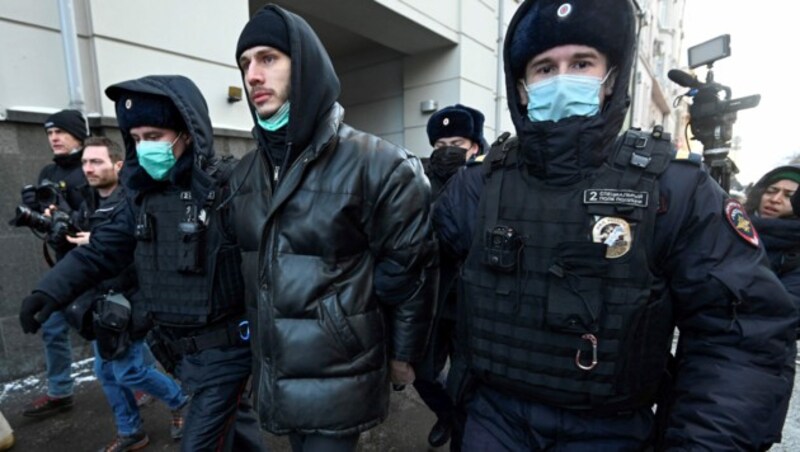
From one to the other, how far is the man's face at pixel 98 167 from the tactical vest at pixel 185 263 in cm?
94

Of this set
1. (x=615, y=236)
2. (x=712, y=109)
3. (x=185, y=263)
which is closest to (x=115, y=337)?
(x=185, y=263)

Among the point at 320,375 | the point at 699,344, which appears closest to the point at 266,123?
the point at 320,375

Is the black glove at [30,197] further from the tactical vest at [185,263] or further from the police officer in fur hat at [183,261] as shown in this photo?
the tactical vest at [185,263]

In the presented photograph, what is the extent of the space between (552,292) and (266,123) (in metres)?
1.23

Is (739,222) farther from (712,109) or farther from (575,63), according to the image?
(712,109)

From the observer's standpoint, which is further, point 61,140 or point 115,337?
point 61,140

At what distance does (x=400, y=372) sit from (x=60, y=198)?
2718mm

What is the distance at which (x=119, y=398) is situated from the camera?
244cm

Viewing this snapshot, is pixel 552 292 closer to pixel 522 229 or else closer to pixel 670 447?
pixel 522 229

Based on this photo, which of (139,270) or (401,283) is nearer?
(401,283)

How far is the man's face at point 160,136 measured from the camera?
1.97 metres

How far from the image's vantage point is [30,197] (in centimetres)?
263

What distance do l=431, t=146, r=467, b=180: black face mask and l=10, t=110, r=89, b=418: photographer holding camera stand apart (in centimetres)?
268

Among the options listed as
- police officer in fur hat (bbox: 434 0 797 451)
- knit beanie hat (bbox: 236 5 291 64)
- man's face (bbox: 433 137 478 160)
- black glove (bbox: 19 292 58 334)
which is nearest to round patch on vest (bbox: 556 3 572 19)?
police officer in fur hat (bbox: 434 0 797 451)
